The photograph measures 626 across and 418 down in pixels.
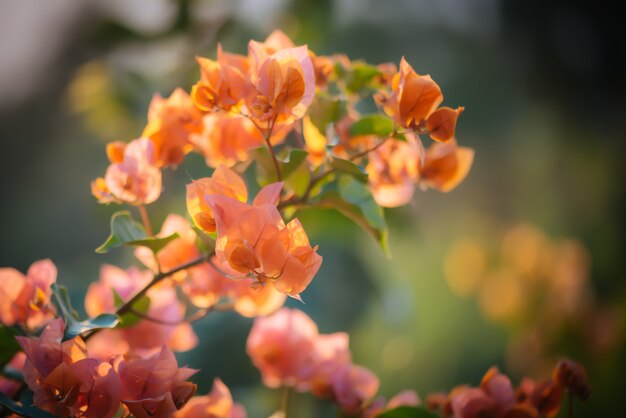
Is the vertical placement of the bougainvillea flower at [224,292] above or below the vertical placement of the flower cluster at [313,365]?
above

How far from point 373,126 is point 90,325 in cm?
21

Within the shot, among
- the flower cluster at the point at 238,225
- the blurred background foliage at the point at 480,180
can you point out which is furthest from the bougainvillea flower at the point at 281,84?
the blurred background foliage at the point at 480,180

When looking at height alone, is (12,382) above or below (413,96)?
below

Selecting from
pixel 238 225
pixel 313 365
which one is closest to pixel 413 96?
pixel 238 225

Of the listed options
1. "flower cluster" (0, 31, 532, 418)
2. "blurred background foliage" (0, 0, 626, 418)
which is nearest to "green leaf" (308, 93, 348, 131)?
"flower cluster" (0, 31, 532, 418)

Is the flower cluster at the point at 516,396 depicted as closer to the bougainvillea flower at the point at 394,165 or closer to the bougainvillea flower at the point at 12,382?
the bougainvillea flower at the point at 394,165

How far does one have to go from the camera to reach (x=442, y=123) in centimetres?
39

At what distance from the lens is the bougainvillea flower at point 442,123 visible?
0.38 m

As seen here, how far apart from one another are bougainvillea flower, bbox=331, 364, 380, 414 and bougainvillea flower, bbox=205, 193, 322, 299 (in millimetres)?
167

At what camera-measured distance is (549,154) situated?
2.31m

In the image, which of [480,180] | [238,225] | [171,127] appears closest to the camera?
[238,225]

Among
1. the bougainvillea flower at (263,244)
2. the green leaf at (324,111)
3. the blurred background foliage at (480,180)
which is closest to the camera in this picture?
the bougainvillea flower at (263,244)

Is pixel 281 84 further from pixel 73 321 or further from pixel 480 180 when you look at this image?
pixel 480 180

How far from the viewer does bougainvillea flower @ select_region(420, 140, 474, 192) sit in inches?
18.0
